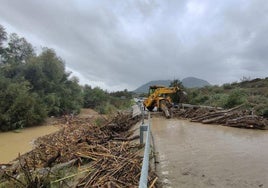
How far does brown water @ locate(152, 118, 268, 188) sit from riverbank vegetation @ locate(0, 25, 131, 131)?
21.0 m

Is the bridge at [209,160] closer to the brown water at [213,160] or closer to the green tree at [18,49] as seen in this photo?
the brown water at [213,160]

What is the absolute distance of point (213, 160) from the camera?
7309mm

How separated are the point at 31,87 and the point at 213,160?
105 ft

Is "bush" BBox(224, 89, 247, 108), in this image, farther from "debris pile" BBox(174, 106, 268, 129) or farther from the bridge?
the bridge

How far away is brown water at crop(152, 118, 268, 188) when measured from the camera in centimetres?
573

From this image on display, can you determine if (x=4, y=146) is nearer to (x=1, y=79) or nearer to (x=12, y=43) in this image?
(x=1, y=79)

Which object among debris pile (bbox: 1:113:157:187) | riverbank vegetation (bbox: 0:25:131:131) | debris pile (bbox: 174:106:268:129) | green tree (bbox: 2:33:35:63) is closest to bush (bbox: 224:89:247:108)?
debris pile (bbox: 174:106:268:129)

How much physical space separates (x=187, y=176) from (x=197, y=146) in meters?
3.39

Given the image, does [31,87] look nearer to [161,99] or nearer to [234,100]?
[161,99]

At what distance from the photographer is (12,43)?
43.7m

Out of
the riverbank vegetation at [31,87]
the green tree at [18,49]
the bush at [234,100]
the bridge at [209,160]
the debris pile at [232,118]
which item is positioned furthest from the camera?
the green tree at [18,49]

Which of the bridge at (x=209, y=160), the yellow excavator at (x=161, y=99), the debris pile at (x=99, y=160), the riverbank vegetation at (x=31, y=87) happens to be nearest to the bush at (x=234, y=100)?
the yellow excavator at (x=161, y=99)

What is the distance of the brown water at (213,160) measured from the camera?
18.8 ft

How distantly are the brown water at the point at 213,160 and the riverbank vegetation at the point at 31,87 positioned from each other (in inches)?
826
